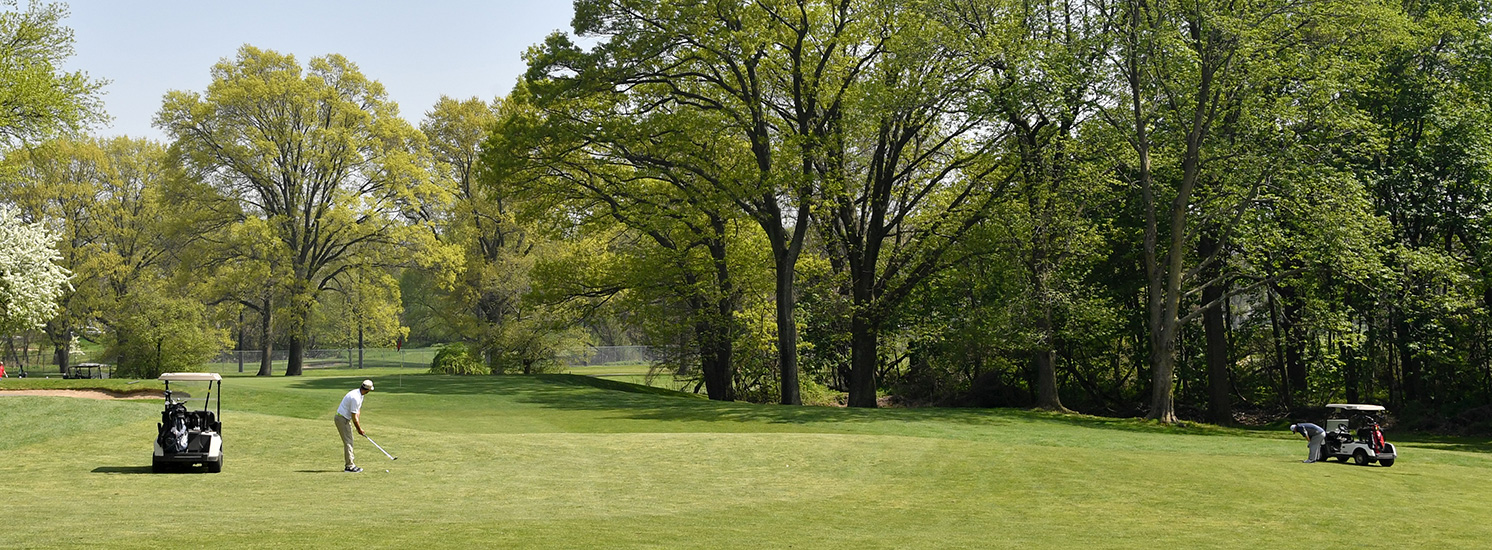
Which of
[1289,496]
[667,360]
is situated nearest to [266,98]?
[667,360]

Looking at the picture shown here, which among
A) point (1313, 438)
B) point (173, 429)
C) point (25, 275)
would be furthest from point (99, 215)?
point (1313, 438)

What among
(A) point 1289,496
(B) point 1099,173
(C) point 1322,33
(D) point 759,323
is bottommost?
(A) point 1289,496

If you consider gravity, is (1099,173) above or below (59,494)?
above

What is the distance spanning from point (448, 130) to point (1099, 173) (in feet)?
118

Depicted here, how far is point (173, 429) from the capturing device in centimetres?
1706

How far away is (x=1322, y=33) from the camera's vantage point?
2830 cm

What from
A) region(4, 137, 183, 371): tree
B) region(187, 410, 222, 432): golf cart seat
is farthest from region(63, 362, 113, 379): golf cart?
region(187, 410, 222, 432): golf cart seat

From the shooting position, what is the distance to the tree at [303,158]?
4647cm

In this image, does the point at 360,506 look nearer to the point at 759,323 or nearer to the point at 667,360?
the point at 759,323

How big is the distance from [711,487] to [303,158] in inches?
1470

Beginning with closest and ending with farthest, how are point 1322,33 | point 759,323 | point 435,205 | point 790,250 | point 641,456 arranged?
point 641,456 → point 1322,33 → point 790,250 → point 759,323 → point 435,205

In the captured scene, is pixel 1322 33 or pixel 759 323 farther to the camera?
pixel 759 323

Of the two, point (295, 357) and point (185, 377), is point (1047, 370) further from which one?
point (295, 357)

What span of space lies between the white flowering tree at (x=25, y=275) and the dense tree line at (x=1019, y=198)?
369cm
